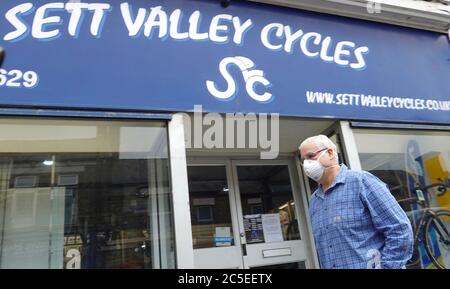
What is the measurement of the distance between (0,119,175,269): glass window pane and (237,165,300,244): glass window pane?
144 cm

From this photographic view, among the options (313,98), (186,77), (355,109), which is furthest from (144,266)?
(355,109)

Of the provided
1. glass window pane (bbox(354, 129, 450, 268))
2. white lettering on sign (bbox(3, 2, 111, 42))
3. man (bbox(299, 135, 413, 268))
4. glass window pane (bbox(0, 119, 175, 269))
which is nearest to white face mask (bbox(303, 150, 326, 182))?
man (bbox(299, 135, 413, 268))

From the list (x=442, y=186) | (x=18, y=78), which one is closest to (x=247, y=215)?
(x=442, y=186)

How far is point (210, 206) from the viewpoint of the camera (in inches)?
164

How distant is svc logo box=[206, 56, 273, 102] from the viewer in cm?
332

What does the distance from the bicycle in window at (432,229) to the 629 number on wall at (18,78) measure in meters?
3.57

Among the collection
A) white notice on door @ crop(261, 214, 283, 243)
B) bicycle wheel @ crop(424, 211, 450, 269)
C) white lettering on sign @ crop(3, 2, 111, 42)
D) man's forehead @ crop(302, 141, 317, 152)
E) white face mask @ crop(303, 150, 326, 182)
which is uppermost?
white lettering on sign @ crop(3, 2, 111, 42)

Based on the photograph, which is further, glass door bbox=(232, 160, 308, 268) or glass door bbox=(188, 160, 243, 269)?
glass door bbox=(232, 160, 308, 268)

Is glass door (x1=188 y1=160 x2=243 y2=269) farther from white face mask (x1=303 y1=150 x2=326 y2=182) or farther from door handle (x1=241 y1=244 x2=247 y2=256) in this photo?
Result: white face mask (x1=303 y1=150 x2=326 y2=182)

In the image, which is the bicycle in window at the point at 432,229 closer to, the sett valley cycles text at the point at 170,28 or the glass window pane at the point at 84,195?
the sett valley cycles text at the point at 170,28

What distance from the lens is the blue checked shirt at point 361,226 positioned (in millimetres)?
2166

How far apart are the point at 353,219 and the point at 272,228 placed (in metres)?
2.05

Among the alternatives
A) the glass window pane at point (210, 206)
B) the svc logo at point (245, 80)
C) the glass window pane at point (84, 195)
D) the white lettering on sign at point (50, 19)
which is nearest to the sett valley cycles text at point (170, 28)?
the white lettering on sign at point (50, 19)
